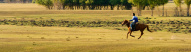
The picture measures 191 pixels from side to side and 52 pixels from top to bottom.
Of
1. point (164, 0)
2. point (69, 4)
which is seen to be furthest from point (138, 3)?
point (69, 4)

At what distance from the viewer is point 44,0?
12631 cm

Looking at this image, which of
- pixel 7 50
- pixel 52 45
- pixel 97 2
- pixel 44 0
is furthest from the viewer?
pixel 44 0

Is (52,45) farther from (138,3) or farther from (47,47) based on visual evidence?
(138,3)

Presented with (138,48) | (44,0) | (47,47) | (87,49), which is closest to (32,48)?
(47,47)

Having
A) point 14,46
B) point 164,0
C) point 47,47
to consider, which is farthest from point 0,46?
point 164,0

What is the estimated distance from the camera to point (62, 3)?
119250 millimetres

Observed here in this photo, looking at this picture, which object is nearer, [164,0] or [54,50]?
[54,50]

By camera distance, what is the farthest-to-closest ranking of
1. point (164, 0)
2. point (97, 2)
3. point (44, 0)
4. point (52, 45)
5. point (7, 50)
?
point (44, 0)
point (97, 2)
point (164, 0)
point (52, 45)
point (7, 50)

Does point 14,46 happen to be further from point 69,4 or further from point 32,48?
point 69,4

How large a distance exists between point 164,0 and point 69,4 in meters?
50.1

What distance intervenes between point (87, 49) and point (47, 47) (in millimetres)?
1604

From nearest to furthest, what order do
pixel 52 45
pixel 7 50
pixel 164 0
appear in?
pixel 7 50, pixel 52 45, pixel 164 0

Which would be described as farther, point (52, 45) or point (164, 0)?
point (164, 0)

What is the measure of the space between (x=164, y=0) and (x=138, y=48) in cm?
6205
